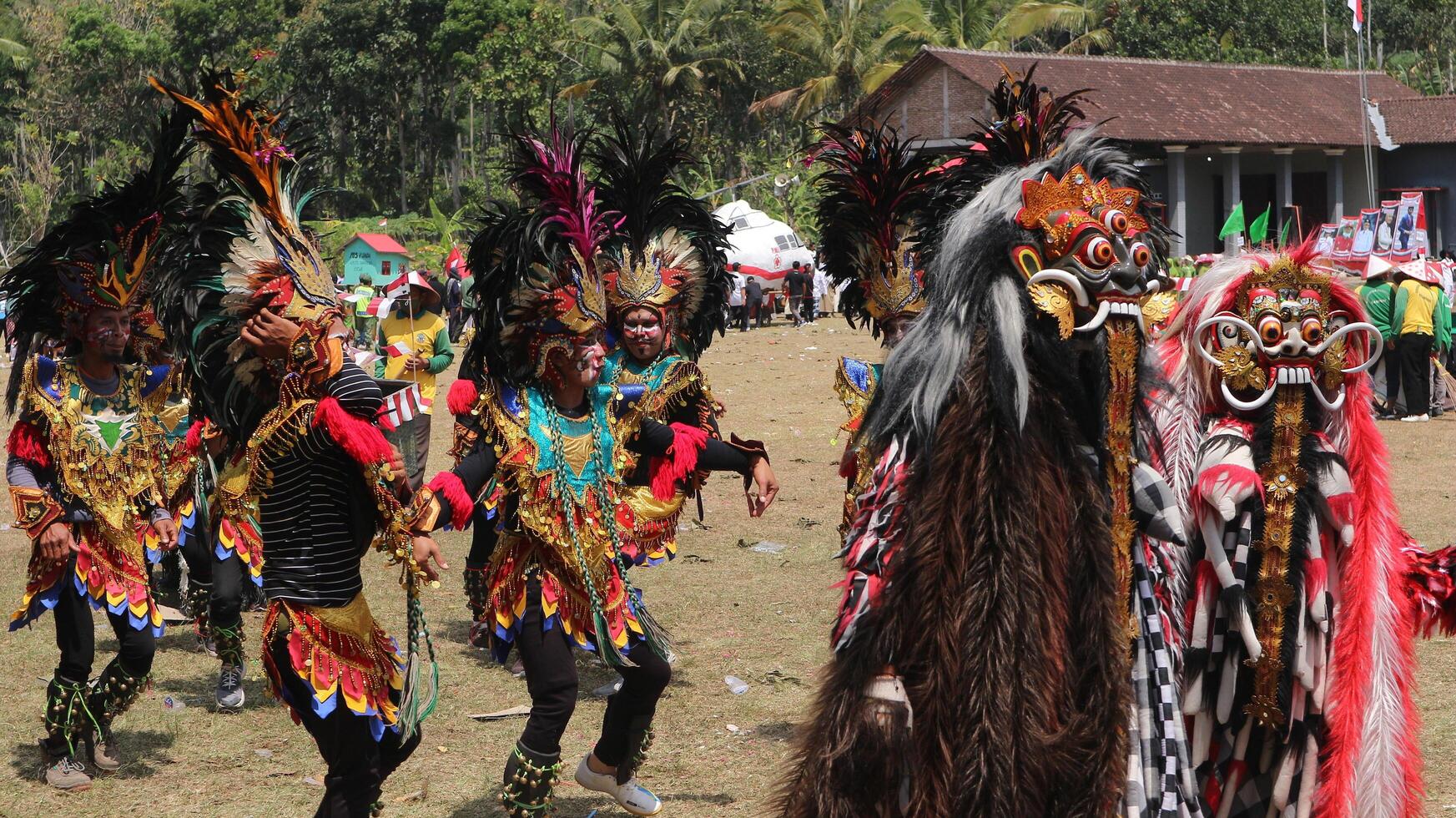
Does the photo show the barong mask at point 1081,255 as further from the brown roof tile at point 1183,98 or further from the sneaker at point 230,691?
the brown roof tile at point 1183,98

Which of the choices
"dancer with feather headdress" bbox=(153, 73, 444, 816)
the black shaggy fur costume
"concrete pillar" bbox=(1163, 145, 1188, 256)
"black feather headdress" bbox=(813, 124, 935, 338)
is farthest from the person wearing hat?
"concrete pillar" bbox=(1163, 145, 1188, 256)

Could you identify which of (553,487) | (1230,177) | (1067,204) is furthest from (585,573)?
(1230,177)

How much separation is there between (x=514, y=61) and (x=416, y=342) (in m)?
34.9

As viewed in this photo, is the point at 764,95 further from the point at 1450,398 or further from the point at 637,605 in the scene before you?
the point at 637,605

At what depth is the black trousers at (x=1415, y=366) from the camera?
658 inches

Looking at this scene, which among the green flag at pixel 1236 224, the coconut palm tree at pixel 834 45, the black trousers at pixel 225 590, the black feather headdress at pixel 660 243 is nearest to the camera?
the green flag at pixel 1236 224

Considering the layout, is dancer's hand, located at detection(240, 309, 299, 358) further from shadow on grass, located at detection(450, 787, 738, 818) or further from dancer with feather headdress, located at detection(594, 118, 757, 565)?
dancer with feather headdress, located at detection(594, 118, 757, 565)

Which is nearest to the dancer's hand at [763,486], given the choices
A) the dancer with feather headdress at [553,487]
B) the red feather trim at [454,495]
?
the dancer with feather headdress at [553,487]

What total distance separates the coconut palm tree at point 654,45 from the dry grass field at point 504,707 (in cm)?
3588

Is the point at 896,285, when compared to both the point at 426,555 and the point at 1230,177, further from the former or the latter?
the point at 1230,177

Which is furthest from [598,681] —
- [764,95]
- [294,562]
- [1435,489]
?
[764,95]

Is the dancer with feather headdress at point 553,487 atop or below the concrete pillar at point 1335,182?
below

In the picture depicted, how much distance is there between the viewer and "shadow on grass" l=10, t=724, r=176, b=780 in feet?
21.2

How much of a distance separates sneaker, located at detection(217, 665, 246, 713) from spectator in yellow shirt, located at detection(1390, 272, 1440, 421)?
45.3 feet
